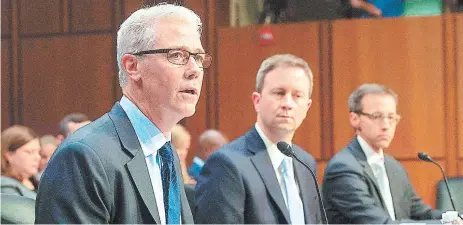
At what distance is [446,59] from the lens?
5730mm

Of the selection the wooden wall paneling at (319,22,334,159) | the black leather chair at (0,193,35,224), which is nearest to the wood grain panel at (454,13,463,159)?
the wooden wall paneling at (319,22,334,159)

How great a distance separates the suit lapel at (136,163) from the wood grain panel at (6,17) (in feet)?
4.54

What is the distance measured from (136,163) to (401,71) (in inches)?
167

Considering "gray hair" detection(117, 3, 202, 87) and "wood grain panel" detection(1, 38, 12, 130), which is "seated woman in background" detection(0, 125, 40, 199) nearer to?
"wood grain panel" detection(1, 38, 12, 130)

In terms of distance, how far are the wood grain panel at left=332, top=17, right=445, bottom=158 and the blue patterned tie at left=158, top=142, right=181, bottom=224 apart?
13.0ft

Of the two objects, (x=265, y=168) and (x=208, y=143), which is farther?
(x=208, y=143)

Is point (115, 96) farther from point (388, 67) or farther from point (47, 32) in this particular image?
point (388, 67)

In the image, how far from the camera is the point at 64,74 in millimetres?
3791

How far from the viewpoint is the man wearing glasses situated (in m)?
3.53

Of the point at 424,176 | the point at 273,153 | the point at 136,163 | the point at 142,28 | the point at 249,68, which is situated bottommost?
the point at 424,176

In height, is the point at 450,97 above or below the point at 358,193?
above

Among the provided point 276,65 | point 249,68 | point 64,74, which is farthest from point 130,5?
Answer: point 249,68

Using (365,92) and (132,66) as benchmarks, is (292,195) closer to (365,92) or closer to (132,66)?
(365,92)

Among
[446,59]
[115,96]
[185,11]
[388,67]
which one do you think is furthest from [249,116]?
[185,11]
